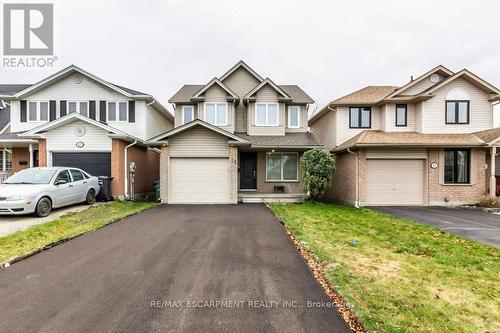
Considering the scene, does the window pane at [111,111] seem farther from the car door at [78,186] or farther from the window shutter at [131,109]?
the car door at [78,186]

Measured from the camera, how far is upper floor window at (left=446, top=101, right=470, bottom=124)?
13.8 metres

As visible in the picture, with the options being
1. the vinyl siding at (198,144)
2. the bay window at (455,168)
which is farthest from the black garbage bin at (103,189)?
the bay window at (455,168)

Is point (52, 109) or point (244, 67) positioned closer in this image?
point (52, 109)

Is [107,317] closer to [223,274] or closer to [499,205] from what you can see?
[223,274]

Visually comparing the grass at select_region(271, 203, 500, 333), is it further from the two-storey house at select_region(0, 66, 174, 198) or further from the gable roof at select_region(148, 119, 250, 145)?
the two-storey house at select_region(0, 66, 174, 198)

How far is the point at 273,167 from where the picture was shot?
599 inches

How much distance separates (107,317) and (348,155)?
44.0 feet

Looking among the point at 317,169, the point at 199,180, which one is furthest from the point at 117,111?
the point at 317,169

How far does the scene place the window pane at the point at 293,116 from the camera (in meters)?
16.2

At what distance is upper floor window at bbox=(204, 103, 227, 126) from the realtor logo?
9048 mm

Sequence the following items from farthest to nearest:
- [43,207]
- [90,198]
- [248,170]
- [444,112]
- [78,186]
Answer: [248,170] < [444,112] < [90,198] < [78,186] < [43,207]

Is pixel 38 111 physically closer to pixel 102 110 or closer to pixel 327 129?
pixel 102 110

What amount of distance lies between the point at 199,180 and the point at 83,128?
6.71 m

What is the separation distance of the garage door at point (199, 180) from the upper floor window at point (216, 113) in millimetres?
3218
